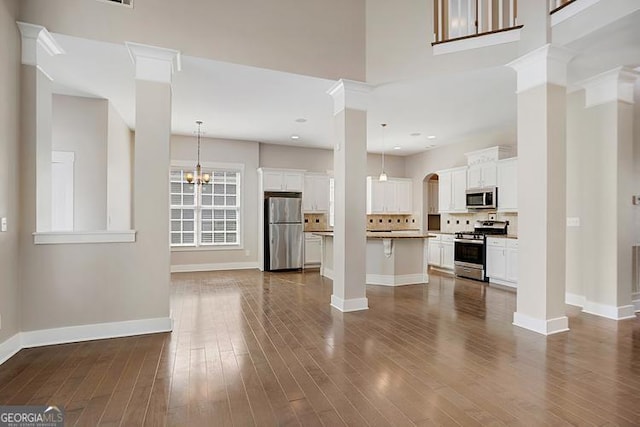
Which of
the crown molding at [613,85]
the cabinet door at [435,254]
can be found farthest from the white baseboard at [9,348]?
the cabinet door at [435,254]

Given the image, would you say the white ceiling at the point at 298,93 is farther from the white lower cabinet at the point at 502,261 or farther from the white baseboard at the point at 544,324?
the white baseboard at the point at 544,324

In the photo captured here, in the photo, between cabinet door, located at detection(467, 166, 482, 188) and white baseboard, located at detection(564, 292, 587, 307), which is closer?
white baseboard, located at detection(564, 292, 587, 307)

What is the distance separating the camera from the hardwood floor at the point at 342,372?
208 centimetres

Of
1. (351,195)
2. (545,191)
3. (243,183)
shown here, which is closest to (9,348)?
(351,195)

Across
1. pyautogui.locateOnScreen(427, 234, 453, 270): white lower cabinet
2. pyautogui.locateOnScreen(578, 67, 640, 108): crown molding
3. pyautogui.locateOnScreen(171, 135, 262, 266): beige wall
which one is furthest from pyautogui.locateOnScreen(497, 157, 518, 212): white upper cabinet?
pyautogui.locateOnScreen(171, 135, 262, 266): beige wall

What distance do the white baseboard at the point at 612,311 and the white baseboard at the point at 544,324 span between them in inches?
38.0

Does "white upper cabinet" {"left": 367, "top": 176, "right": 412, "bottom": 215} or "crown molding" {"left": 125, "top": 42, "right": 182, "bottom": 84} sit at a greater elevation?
"crown molding" {"left": 125, "top": 42, "right": 182, "bottom": 84}

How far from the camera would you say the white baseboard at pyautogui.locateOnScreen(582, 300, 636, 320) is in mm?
4070

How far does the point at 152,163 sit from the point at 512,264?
561cm

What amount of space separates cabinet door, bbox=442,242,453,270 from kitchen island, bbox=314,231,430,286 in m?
1.32

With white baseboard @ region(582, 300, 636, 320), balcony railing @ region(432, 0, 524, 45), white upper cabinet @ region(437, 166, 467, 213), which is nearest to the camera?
balcony railing @ region(432, 0, 524, 45)

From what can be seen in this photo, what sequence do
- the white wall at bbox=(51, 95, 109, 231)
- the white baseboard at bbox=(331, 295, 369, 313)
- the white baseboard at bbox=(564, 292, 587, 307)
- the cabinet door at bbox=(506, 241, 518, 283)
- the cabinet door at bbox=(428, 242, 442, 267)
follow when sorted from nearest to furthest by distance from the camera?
1. the white baseboard at bbox=(331, 295, 369, 313)
2. the white baseboard at bbox=(564, 292, 587, 307)
3. the white wall at bbox=(51, 95, 109, 231)
4. the cabinet door at bbox=(506, 241, 518, 283)
5. the cabinet door at bbox=(428, 242, 442, 267)

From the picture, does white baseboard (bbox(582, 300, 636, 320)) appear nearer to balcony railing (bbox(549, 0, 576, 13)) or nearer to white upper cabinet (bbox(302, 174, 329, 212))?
balcony railing (bbox(549, 0, 576, 13))

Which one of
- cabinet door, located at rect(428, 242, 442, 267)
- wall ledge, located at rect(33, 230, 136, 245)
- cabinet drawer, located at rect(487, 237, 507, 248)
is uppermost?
wall ledge, located at rect(33, 230, 136, 245)
